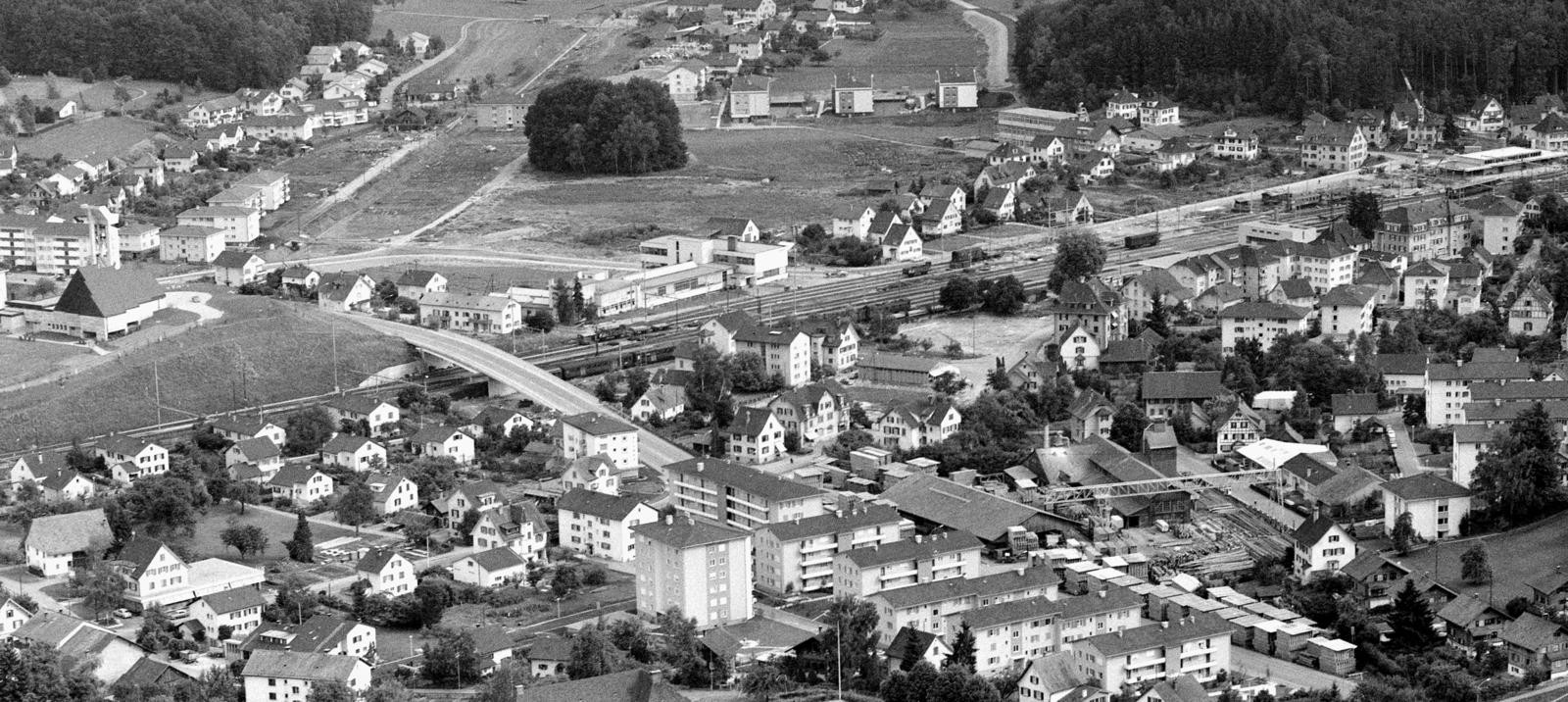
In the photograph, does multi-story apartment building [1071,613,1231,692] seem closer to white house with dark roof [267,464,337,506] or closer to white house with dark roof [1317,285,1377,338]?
white house with dark roof [267,464,337,506]

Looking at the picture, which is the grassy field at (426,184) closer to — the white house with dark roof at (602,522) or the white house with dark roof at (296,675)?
the white house with dark roof at (602,522)

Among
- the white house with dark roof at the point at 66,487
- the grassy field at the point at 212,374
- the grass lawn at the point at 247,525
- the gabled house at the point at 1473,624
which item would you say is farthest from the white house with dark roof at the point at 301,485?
the gabled house at the point at 1473,624

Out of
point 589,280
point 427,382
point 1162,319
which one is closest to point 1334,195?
point 1162,319

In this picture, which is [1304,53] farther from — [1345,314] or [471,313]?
[471,313]

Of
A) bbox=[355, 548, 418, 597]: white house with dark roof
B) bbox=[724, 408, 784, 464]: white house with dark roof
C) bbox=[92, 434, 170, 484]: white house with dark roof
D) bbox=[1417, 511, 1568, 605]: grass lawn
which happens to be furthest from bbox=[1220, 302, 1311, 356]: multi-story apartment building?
bbox=[92, 434, 170, 484]: white house with dark roof

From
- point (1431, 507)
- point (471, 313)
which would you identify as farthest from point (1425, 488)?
point (471, 313)

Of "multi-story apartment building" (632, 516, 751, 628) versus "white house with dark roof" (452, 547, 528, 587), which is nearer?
"multi-story apartment building" (632, 516, 751, 628)
